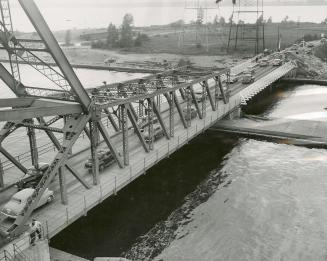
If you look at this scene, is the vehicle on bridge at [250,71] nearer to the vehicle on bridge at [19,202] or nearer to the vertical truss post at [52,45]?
the vertical truss post at [52,45]

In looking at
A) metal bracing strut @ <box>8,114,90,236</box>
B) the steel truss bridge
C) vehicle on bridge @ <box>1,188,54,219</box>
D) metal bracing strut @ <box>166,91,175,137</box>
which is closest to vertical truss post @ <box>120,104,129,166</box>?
the steel truss bridge

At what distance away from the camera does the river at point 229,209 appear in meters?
32.0

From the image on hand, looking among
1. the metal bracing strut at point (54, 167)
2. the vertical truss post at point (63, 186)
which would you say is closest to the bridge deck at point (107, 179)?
the vertical truss post at point (63, 186)

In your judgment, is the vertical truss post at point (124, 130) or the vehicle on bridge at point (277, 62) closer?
the vertical truss post at point (124, 130)

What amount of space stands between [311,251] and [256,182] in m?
12.7

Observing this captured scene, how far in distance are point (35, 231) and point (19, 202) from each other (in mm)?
4214

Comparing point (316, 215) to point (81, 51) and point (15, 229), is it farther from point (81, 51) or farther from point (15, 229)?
point (81, 51)

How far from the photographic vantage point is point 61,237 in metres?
32.5

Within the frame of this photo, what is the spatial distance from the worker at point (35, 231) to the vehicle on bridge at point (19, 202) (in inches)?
64.3

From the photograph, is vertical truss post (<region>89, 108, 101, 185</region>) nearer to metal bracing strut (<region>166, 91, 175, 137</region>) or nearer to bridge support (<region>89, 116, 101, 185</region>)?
bridge support (<region>89, 116, 101, 185</region>)

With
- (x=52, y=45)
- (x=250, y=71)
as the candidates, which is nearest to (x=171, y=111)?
(x=52, y=45)

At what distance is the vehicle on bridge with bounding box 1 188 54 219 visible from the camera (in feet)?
93.9

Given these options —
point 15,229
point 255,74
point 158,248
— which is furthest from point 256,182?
point 255,74

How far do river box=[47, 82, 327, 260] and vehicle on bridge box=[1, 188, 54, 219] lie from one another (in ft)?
12.4
